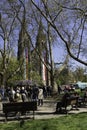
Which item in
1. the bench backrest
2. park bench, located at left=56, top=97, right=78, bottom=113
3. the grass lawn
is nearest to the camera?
the grass lawn

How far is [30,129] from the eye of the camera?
55.4 feet

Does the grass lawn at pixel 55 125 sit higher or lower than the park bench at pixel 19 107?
lower

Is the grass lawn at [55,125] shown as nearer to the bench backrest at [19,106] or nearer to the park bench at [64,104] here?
the bench backrest at [19,106]

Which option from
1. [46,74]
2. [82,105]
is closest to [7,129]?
[82,105]

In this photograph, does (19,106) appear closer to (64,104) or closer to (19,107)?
(19,107)

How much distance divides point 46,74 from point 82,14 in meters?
79.6

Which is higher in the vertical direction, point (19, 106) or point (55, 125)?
point (19, 106)

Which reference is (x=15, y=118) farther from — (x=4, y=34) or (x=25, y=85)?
(x=4, y=34)

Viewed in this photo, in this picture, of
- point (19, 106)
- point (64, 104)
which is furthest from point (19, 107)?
point (64, 104)

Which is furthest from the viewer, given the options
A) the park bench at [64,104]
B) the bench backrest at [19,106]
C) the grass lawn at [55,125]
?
the park bench at [64,104]

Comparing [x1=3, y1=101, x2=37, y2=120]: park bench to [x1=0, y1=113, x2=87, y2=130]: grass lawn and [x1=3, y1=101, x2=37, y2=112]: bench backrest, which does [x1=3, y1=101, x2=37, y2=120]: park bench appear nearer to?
[x1=3, y1=101, x2=37, y2=112]: bench backrest

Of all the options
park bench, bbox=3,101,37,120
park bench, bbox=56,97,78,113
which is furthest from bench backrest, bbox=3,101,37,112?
park bench, bbox=56,97,78,113

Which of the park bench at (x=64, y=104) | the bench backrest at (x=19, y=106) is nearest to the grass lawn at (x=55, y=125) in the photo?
the bench backrest at (x=19, y=106)

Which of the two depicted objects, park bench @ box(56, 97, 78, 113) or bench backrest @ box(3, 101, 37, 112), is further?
park bench @ box(56, 97, 78, 113)
